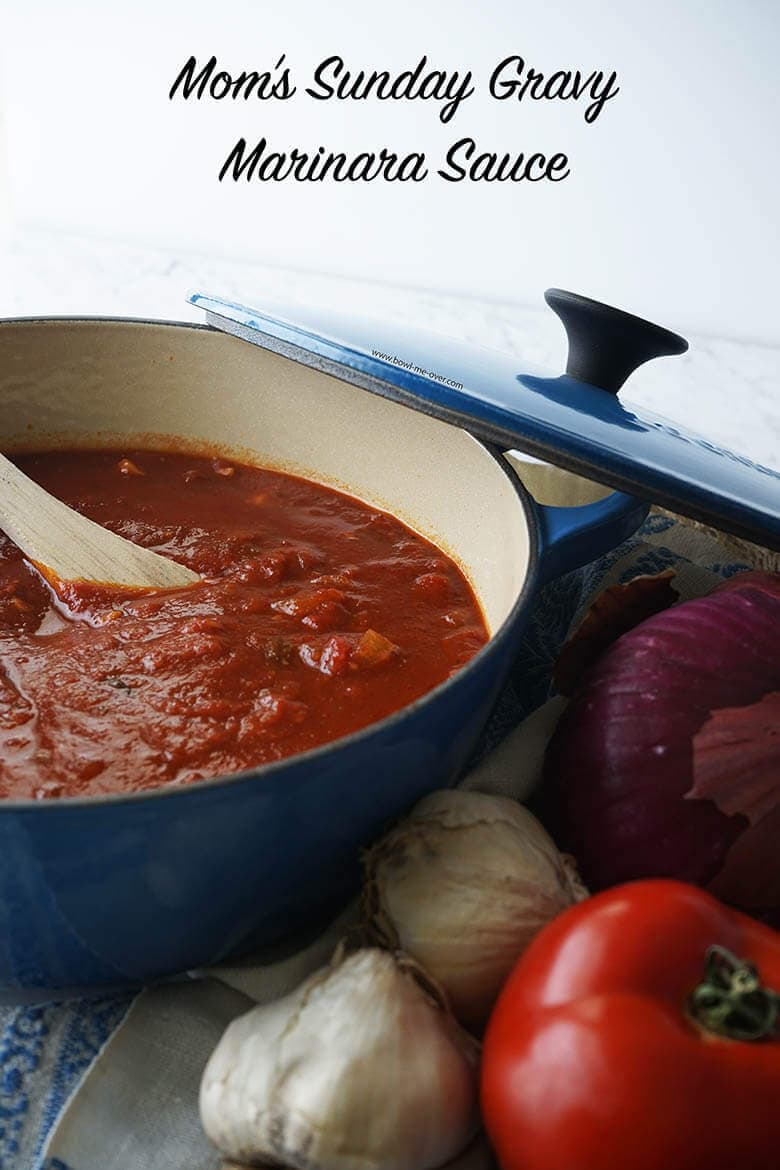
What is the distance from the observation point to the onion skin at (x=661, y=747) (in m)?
1.12

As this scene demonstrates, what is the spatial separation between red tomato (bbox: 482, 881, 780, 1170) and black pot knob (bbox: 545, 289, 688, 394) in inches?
29.1

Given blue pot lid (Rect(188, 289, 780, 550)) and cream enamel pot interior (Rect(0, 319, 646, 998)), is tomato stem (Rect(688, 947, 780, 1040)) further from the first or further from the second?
blue pot lid (Rect(188, 289, 780, 550))

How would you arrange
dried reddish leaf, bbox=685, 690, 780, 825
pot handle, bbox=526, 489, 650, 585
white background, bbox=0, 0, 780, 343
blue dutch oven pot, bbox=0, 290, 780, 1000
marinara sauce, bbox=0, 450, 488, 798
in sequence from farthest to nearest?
white background, bbox=0, 0, 780, 343, pot handle, bbox=526, 489, 650, 585, marinara sauce, bbox=0, 450, 488, 798, dried reddish leaf, bbox=685, 690, 780, 825, blue dutch oven pot, bbox=0, 290, 780, 1000

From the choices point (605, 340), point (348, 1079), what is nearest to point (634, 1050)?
point (348, 1079)

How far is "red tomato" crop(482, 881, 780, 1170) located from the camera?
82 centimetres

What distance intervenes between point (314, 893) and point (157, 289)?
2608 mm

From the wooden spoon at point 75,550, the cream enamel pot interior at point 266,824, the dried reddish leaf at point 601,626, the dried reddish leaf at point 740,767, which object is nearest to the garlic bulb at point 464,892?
the cream enamel pot interior at point 266,824

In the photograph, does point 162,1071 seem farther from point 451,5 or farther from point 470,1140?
point 451,5

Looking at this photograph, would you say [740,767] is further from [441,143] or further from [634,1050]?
[441,143]

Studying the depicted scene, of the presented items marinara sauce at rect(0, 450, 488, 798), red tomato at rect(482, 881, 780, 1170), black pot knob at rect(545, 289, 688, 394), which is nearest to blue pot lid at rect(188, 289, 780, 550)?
black pot knob at rect(545, 289, 688, 394)

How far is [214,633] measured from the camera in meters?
1.37

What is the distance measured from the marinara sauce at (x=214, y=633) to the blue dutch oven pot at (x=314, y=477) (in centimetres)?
8

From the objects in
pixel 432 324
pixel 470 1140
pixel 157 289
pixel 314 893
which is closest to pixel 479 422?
pixel 314 893

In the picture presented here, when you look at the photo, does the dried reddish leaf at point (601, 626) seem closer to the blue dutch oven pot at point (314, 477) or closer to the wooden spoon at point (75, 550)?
the blue dutch oven pot at point (314, 477)
